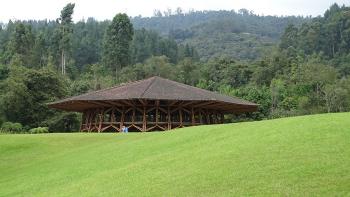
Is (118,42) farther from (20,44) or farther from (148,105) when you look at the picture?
(148,105)

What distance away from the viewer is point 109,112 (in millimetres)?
34594

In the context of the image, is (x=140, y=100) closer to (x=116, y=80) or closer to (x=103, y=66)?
(x=116, y=80)

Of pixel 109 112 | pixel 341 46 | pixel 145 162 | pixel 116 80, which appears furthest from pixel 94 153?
pixel 341 46

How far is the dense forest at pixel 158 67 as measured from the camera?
46312 mm

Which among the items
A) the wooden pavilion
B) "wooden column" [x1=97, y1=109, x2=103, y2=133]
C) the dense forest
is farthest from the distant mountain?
"wooden column" [x1=97, y1=109, x2=103, y2=133]

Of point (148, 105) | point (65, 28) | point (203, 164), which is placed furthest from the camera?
point (65, 28)

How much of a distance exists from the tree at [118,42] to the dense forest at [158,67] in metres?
0.13

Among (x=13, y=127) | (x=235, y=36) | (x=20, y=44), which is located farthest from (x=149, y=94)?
(x=235, y=36)

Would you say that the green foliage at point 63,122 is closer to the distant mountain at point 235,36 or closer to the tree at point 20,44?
the tree at point 20,44

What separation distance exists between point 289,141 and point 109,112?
21.0 meters

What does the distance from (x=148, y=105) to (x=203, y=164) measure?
1951 centimetres

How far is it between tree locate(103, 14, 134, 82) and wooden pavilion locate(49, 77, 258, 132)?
1519 inches

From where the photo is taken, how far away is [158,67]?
78.7 meters

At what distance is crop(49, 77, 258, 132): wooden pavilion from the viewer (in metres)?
31.7
